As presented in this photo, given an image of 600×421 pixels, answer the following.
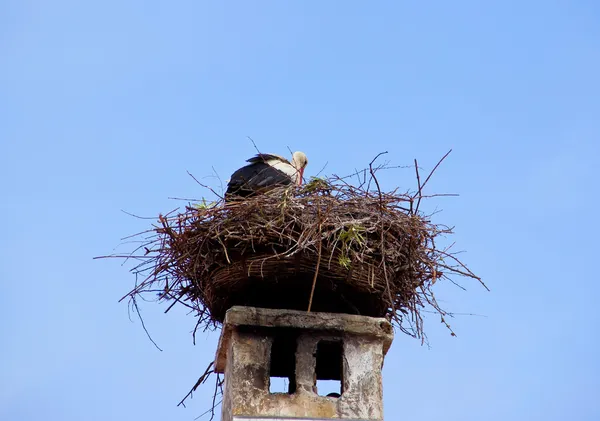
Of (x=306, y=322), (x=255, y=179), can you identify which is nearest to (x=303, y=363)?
(x=306, y=322)

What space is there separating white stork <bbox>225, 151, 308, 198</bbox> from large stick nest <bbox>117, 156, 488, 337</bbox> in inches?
38.7

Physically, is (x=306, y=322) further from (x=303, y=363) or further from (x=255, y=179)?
(x=255, y=179)

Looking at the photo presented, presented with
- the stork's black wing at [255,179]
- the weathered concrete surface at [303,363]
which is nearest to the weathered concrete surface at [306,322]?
the weathered concrete surface at [303,363]

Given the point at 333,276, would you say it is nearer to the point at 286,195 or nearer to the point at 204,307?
the point at 286,195

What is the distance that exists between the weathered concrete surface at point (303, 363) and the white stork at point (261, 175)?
1.41 metres

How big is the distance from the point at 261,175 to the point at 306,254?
1815 mm

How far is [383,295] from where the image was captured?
5.93m

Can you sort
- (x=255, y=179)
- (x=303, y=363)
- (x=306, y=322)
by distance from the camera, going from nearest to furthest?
(x=303, y=363), (x=306, y=322), (x=255, y=179)

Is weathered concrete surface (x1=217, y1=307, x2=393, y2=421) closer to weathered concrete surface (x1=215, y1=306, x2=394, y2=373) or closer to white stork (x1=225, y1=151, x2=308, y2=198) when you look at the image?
weathered concrete surface (x1=215, y1=306, x2=394, y2=373)

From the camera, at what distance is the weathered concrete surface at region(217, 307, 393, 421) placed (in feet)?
17.4

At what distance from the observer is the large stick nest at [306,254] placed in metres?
5.55

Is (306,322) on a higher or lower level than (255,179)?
lower

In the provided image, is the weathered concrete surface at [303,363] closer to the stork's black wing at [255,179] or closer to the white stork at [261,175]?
the white stork at [261,175]

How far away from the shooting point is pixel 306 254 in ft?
18.2
